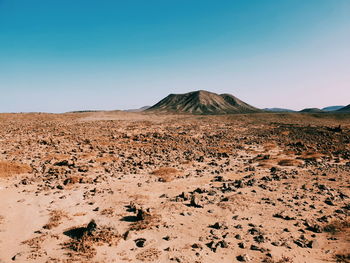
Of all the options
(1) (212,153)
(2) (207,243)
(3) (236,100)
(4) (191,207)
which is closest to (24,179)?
(4) (191,207)

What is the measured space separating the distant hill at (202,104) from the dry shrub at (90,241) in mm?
142234

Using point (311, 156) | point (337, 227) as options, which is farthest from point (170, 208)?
point (311, 156)

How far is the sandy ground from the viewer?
23.6 feet

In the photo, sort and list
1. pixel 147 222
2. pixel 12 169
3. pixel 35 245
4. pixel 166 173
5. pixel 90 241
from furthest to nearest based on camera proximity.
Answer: pixel 166 173, pixel 12 169, pixel 147 222, pixel 90 241, pixel 35 245

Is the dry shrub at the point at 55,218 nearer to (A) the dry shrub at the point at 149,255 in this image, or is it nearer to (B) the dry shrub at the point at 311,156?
(A) the dry shrub at the point at 149,255

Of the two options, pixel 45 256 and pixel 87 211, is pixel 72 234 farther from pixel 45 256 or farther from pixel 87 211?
pixel 87 211

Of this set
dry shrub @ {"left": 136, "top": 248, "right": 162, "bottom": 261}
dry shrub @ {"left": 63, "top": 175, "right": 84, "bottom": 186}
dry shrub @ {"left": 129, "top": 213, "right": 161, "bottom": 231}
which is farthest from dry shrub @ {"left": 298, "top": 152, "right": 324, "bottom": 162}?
dry shrub @ {"left": 63, "top": 175, "right": 84, "bottom": 186}

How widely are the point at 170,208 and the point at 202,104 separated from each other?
15534 centimetres

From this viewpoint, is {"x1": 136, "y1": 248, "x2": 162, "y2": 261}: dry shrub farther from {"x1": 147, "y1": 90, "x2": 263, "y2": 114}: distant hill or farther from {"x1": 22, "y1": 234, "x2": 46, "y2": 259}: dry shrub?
{"x1": 147, "y1": 90, "x2": 263, "y2": 114}: distant hill

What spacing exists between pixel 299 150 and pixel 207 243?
20.1 meters

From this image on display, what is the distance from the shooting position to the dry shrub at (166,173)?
1404 centimetres

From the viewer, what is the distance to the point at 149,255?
6.96m

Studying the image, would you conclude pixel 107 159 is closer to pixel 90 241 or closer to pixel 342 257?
pixel 90 241

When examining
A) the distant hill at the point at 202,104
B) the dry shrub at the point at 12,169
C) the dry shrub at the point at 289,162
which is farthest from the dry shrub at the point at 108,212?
the distant hill at the point at 202,104
